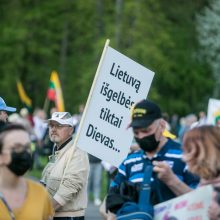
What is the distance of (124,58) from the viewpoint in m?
8.45

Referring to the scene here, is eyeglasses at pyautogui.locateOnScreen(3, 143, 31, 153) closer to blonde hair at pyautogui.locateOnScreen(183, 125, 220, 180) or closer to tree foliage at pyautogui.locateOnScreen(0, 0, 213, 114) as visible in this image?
blonde hair at pyautogui.locateOnScreen(183, 125, 220, 180)

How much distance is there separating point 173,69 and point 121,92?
44.4 metres

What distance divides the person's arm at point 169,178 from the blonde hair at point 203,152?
22 cm

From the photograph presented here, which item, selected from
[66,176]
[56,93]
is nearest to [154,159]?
[66,176]

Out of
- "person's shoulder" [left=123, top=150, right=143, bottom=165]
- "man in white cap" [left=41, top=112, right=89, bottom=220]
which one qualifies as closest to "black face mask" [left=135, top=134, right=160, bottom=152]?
"person's shoulder" [left=123, top=150, right=143, bottom=165]

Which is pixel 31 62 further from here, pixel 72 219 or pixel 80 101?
pixel 72 219

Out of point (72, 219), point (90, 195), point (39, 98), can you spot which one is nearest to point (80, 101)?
point (39, 98)

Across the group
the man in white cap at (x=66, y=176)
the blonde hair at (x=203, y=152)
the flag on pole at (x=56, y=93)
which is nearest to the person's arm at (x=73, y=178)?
the man in white cap at (x=66, y=176)

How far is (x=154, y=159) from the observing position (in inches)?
251

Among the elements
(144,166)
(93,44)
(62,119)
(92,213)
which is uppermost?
(93,44)

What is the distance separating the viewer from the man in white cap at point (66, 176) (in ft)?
28.3

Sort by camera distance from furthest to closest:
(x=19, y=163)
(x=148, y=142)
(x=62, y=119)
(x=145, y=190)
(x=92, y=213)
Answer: (x=92, y=213)
(x=62, y=119)
(x=148, y=142)
(x=145, y=190)
(x=19, y=163)

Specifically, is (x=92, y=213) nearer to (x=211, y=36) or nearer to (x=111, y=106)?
(x=111, y=106)

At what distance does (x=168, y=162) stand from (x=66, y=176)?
239cm
